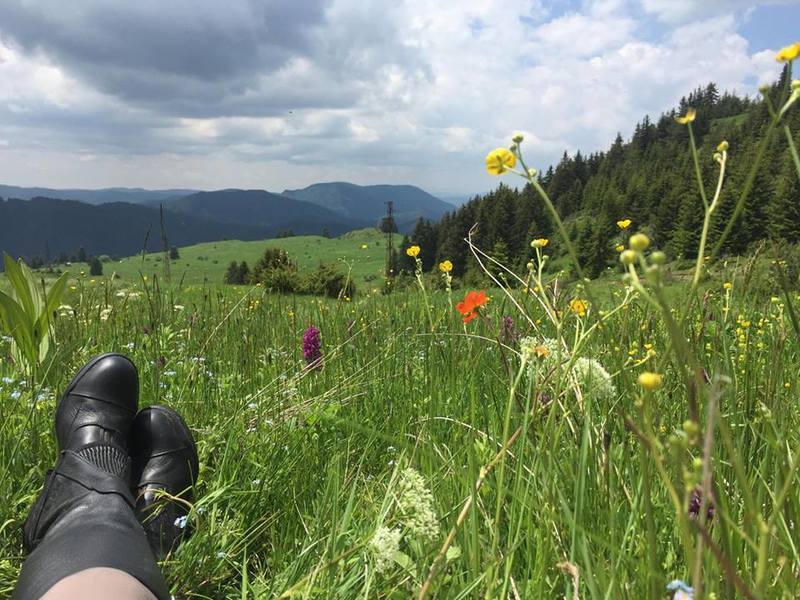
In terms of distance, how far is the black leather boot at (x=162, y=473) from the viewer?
187 centimetres

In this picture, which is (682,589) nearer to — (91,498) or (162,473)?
(91,498)

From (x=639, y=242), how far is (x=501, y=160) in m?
0.35

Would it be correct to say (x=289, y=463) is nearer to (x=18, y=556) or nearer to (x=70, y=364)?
(x=18, y=556)

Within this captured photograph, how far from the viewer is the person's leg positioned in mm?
1318

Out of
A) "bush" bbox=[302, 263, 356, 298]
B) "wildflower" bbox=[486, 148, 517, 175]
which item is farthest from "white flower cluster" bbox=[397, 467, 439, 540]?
"bush" bbox=[302, 263, 356, 298]

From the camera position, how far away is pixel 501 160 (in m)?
0.81

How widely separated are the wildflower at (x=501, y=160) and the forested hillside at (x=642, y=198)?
149ft

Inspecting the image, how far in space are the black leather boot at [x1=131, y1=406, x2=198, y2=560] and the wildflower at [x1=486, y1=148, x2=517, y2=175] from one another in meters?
1.44

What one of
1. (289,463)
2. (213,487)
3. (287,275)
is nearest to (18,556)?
(213,487)

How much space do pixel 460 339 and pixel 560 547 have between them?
1566 millimetres

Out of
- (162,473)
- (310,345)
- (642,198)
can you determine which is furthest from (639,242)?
(642,198)

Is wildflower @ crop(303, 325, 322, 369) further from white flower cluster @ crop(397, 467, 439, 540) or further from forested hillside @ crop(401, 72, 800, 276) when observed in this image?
forested hillside @ crop(401, 72, 800, 276)

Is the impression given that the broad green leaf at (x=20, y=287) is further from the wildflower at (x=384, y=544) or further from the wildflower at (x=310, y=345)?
the wildflower at (x=384, y=544)

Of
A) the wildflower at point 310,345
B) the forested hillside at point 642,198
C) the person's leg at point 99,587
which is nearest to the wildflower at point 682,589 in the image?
the person's leg at point 99,587
